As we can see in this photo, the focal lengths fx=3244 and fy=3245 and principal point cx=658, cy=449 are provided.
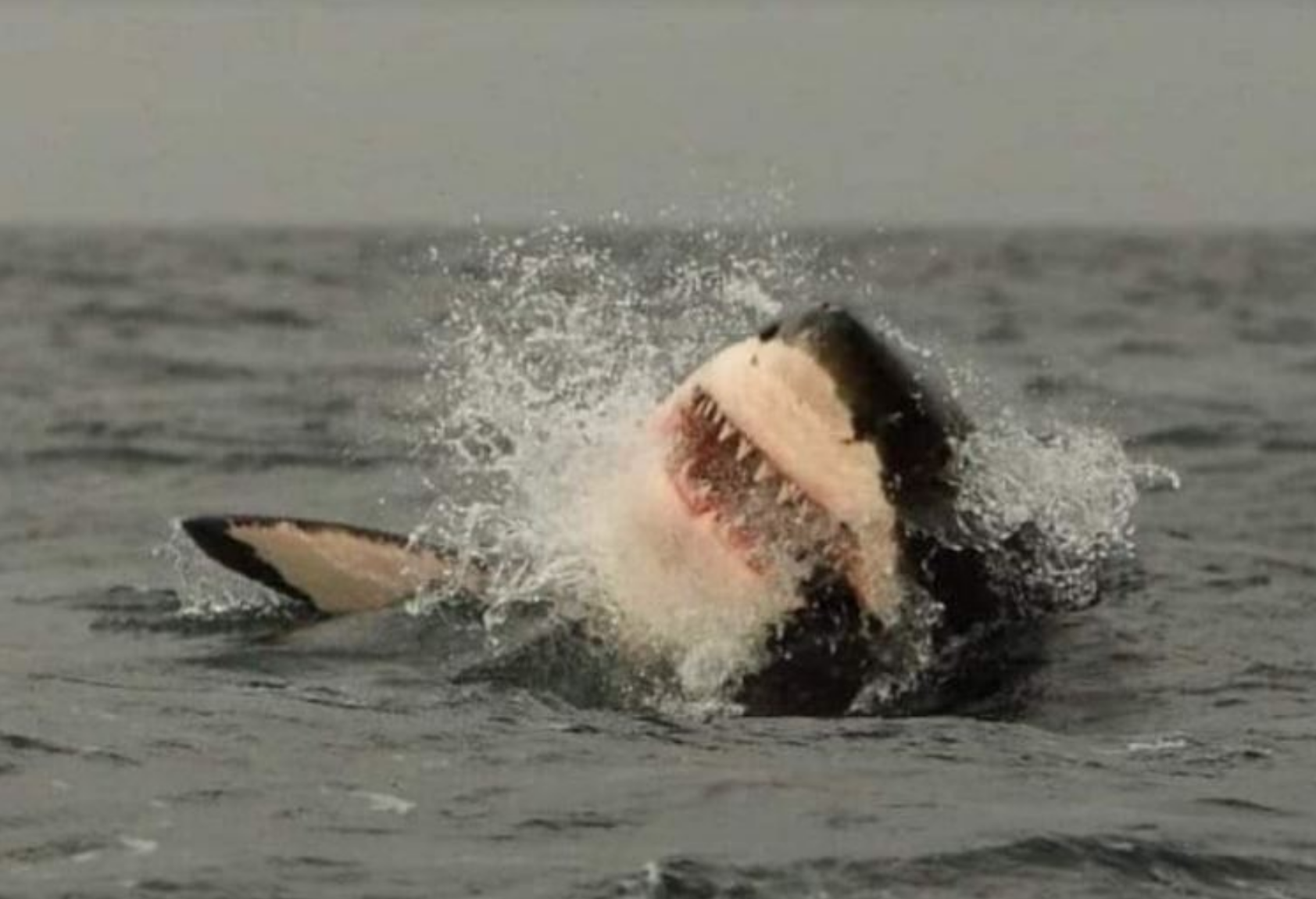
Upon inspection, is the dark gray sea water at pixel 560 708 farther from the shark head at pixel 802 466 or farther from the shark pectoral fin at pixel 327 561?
the shark head at pixel 802 466

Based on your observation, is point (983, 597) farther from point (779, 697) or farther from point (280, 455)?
point (280, 455)

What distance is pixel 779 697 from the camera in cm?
909

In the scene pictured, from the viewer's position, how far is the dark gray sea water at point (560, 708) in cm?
719

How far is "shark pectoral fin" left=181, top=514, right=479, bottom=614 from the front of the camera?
10.5 m

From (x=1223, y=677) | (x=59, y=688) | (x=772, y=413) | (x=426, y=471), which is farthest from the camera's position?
(x=426, y=471)

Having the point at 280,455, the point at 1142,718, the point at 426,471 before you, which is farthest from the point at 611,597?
the point at 280,455

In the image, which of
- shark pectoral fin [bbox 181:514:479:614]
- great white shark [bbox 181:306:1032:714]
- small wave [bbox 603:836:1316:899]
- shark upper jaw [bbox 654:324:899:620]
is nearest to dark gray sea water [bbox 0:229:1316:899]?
small wave [bbox 603:836:1316:899]

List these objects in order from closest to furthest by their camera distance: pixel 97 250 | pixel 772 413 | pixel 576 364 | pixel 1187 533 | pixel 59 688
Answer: pixel 772 413 < pixel 59 688 < pixel 576 364 < pixel 1187 533 < pixel 97 250

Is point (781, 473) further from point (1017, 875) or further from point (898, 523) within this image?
point (1017, 875)

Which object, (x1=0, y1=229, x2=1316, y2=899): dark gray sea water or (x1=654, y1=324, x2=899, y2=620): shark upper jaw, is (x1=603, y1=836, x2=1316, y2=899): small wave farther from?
(x1=654, y1=324, x2=899, y2=620): shark upper jaw

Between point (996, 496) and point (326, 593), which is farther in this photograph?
point (326, 593)

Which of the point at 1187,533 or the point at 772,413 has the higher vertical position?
the point at 772,413

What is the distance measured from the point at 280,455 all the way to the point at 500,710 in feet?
30.0

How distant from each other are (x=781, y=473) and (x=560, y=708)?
0.96 metres
